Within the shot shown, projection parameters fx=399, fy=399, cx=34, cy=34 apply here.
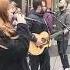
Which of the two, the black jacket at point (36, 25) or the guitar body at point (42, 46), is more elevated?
the black jacket at point (36, 25)

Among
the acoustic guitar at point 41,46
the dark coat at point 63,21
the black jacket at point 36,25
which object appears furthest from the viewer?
the dark coat at point 63,21

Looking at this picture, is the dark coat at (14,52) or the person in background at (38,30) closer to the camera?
the dark coat at (14,52)

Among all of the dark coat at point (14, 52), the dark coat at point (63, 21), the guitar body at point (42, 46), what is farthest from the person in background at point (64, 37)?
the dark coat at point (14, 52)

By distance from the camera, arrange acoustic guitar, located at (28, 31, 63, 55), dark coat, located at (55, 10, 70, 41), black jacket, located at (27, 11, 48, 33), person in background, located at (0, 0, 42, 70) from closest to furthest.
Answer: person in background, located at (0, 0, 42, 70)
acoustic guitar, located at (28, 31, 63, 55)
black jacket, located at (27, 11, 48, 33)
dark coat, located at (55, 10, 70, 41)

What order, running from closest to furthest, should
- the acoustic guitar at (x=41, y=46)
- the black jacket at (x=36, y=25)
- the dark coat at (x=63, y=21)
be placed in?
the acoustic guitar at (x=41, y=46)
the black jacket at (x=36, y=25)
the dark coat at (x=63, y=21)

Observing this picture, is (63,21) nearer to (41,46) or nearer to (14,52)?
(41,46)

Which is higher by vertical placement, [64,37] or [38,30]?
[38,30]

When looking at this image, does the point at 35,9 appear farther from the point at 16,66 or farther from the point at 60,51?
the point at 16,66

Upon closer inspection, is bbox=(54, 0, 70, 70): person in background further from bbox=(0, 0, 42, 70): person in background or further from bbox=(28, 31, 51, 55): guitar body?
bbox=(0, 0, 42, 70): person in background

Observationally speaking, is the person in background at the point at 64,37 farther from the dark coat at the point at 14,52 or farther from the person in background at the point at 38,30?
the dark coat at the point at 14,52

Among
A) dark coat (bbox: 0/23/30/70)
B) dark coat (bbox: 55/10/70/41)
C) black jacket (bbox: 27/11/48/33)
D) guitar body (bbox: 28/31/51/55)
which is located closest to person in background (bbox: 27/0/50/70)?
black jacket (bbox: 27/11/48/33)

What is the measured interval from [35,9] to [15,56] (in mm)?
4108

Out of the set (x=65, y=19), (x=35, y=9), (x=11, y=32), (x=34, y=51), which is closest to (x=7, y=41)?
(x=11, y=32)

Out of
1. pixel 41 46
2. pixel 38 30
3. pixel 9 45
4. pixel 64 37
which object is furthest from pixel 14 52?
pixel 64 37
